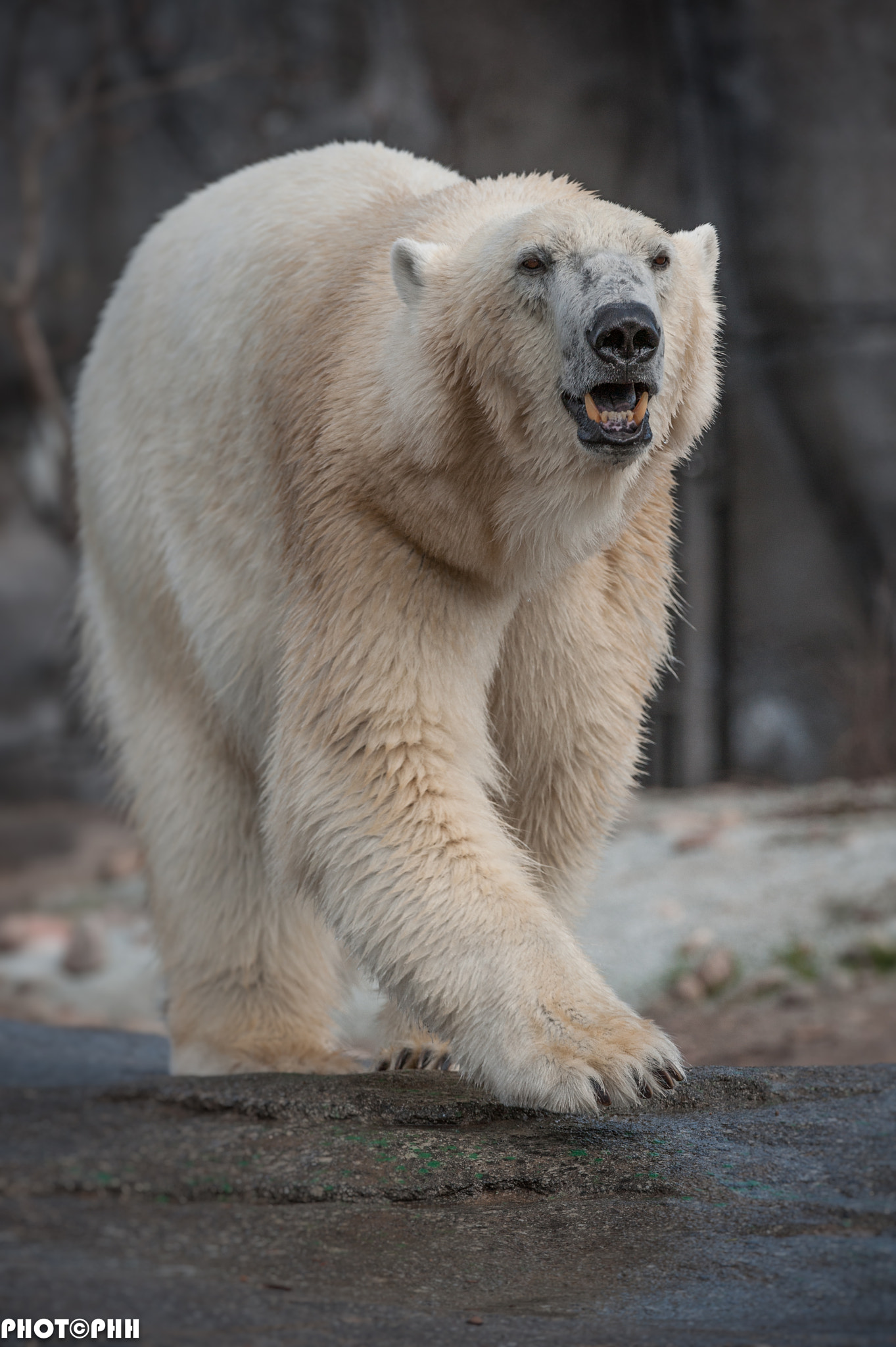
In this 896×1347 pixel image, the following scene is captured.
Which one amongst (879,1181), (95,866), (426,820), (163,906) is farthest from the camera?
(95,866)

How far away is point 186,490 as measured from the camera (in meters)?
2.85

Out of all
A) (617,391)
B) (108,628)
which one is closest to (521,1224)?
(617,391)

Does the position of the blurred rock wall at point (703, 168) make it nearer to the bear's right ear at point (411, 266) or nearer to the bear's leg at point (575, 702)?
the bear's leg at point (575, 702)

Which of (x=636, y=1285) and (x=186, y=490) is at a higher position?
(x=186, y=490)

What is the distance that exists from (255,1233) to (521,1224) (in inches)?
Result: 14.3

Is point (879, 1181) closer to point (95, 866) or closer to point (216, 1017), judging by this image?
point (216, 1017)

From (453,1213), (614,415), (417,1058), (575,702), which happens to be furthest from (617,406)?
(417,1058)

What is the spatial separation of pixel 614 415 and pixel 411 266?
17.9 inches

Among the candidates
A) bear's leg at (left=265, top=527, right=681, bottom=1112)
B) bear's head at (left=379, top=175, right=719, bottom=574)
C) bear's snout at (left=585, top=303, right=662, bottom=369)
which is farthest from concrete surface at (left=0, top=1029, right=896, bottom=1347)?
bear's snout at (left=585, top=303, right=662, bottom=369)

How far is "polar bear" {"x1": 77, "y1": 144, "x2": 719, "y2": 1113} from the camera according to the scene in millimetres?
2146

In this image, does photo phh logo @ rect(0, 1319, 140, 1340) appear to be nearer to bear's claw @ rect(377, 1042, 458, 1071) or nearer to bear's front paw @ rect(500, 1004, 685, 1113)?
bear's front paw @ rect(500, 1004, 685, 1113)

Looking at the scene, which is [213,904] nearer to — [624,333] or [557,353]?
[557,353]

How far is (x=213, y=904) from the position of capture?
3.00 meters

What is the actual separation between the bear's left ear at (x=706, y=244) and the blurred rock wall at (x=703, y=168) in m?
5.19
